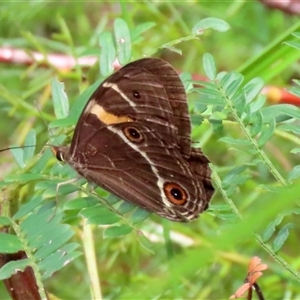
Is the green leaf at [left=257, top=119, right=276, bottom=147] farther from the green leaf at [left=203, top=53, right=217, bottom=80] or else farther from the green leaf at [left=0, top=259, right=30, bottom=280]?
the green leaf at [left=0, top=259, right=30, bottom=280]

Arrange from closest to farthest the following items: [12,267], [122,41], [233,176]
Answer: [12,267]
[233,176]
[122,41]

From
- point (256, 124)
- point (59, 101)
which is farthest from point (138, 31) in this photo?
point (256, 124)

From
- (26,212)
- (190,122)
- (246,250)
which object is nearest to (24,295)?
(26,212)

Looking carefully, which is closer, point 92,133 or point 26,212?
point 26,212

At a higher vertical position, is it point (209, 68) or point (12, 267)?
point (209, 68)

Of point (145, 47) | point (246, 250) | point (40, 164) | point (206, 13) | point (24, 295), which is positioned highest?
point (206, 13)

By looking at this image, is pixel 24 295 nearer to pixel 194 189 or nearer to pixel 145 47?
pixel 194 189

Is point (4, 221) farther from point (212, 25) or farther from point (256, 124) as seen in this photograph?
point (212, 25)

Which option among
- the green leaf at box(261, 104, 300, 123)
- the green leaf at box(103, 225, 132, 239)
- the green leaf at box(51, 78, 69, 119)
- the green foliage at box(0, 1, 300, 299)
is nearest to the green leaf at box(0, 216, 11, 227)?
the green foliage at box(0, 1, 300, 299)
